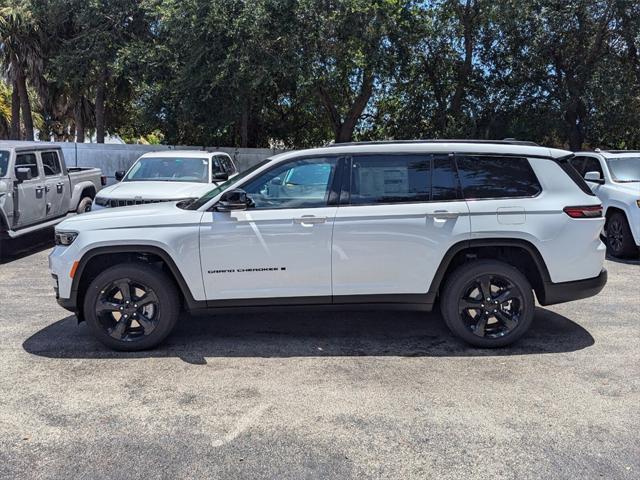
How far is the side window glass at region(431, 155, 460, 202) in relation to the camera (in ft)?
16.3

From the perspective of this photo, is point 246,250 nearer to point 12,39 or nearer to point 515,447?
point 515,447

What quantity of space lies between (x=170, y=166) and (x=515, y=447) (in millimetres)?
8446

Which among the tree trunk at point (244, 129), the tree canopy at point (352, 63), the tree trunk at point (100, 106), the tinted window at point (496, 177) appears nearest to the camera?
the tinted window at point (496, 177)

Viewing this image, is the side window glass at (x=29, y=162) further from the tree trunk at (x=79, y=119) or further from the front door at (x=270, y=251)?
the tree trunk at (x=79, y=119)

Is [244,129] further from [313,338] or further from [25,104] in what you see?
[313,338]

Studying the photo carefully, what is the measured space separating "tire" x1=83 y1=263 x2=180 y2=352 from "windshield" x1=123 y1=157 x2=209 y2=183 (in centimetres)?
529

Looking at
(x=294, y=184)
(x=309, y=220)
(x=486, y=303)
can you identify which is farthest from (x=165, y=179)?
(x=486, y=303)

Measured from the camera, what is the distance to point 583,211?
16.1ft

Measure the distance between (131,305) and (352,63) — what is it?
1438cm

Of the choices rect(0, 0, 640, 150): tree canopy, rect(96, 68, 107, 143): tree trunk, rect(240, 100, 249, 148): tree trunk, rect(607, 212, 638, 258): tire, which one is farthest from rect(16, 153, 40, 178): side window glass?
rect(96, 68, 107, 143): tree trunk

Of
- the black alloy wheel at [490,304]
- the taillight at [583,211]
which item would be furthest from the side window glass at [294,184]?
the taillight at [583,211]

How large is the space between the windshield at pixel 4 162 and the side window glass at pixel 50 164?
905 millimetres

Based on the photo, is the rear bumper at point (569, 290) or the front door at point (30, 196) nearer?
the rear bumper at point (569, 290)

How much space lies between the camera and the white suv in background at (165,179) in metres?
8.84
